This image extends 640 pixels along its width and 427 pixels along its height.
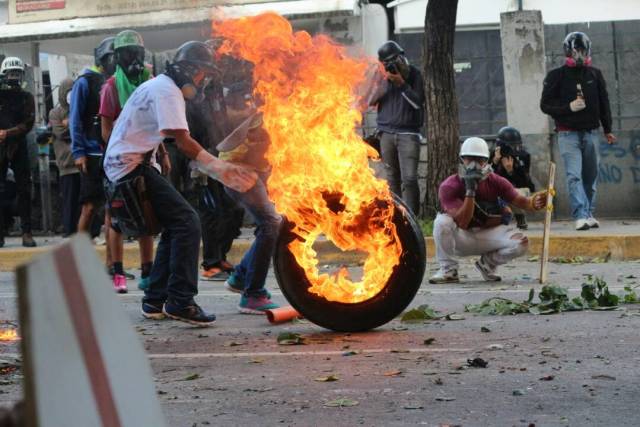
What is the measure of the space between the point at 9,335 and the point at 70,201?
5.22 m

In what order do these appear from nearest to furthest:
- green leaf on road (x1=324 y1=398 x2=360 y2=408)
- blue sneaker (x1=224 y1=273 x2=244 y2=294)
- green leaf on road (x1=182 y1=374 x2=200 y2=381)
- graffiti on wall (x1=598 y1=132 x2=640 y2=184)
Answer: green leaf on road (x1=324 y1=398 x2=360 y2=408) → green leaf on road (x1=182 y1=374 x2=200 y2=381) → blue sneaker (x1=224 y1=273 x2=244 y2=294) → graffiti on wall (x1=598 y1=132 x2=640 y2=184)

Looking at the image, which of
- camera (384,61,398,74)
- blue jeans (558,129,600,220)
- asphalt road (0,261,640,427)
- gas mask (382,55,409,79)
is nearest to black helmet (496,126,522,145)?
blue jeans (558,129,600,220)

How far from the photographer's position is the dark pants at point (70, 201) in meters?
12.6

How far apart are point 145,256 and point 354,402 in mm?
4058

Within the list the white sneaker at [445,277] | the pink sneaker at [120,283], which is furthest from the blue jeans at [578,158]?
the pink sneaker at [120,283]

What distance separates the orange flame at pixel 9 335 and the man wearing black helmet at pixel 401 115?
6174 mm

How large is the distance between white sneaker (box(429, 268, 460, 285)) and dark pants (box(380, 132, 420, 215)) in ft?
10.4

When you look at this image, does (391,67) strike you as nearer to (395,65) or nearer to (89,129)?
(395,65)

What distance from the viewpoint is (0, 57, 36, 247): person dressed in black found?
13.6m

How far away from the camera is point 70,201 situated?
1259cm

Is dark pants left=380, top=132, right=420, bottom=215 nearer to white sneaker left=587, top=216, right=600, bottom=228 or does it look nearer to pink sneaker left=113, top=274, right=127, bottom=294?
white sneaker left=587, top=216, right=600, bottom=228

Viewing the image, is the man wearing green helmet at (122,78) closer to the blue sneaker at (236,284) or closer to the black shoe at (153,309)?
the blue sneaker at (236,284)

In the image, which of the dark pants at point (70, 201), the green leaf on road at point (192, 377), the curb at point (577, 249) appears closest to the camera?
the green leaf on road at point (192, 377)

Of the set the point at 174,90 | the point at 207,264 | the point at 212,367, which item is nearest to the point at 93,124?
the point at 207,264
